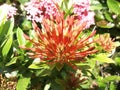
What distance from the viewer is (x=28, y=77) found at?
177cm

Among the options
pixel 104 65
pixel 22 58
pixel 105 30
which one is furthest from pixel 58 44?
pixel 105 30

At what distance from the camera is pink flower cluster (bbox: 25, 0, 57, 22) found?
6.26ft

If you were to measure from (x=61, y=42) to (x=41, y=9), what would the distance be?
46cm

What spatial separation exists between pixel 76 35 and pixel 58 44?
85 mm

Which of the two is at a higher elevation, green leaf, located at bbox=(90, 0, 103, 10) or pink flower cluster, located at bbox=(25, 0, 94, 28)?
pink flower cluster, located at bbox=(25, 0, 94, 28)

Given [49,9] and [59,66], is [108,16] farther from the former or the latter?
[59,66]

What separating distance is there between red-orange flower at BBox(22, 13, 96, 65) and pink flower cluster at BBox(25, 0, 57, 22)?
33 cm

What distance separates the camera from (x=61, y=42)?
5.00ft

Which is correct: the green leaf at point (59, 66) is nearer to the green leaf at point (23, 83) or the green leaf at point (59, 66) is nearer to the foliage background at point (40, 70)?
the foliage background at point (40, 70)

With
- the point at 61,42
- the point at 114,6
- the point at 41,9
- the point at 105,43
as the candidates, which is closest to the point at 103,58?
the point at 105,43

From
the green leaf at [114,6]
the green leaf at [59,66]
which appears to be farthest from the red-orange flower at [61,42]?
the green leaf at [114,6]

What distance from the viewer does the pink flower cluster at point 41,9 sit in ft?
6.26

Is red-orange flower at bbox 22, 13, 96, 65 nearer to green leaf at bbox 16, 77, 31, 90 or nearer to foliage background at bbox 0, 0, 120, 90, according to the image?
foliage background at bbox 0, 0, 120, 90

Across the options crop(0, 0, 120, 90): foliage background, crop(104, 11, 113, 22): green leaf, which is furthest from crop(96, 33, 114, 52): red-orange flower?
crop(104, 11, 113, 22): green leaf
